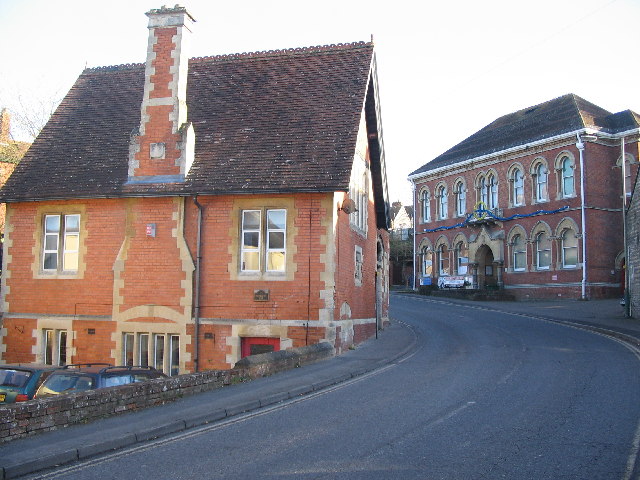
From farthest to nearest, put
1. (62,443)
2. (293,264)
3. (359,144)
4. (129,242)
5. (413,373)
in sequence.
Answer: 1. (359,144)
2. (129,242)
3. (293,264)
4. (413,373)
5. (62,443)

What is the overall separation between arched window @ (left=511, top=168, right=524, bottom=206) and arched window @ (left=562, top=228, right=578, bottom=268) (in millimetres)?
4136

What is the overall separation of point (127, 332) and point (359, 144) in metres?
9.20

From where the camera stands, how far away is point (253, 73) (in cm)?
2298

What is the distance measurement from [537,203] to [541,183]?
49.0 inches

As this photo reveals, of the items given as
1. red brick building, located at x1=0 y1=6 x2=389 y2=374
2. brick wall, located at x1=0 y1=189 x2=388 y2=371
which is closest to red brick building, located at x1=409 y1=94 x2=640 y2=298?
red brick building, located at x1=0 y1=6 x2=389 y2=374

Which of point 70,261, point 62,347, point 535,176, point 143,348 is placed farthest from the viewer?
point 535,176

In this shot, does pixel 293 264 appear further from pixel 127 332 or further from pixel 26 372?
pixel 26 372

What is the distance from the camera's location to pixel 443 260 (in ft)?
166

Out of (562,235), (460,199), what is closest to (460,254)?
(460,199)

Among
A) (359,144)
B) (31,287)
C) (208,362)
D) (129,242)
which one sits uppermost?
(359,144)

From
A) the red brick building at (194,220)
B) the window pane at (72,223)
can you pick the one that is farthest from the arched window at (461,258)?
the window pane at (72,223)

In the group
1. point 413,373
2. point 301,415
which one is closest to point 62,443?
point 301,415

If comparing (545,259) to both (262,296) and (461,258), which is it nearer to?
(461,258)

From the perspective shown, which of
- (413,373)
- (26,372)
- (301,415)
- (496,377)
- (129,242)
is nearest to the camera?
(301,415)
